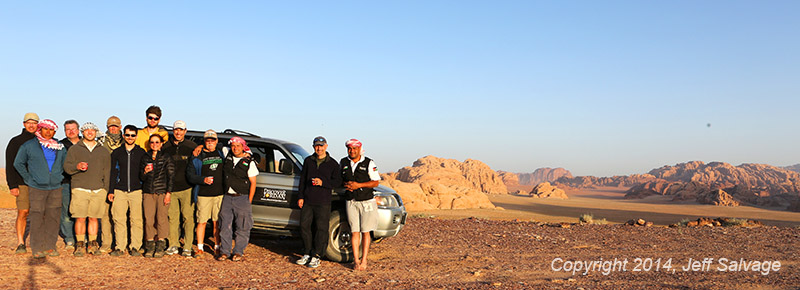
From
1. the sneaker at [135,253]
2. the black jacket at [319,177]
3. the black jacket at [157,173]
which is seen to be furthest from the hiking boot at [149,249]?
the black jacket at [319,177]

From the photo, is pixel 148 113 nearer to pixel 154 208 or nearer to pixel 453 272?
pixel 154 208

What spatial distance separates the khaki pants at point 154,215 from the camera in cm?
795

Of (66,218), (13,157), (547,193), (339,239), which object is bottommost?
(547,193)

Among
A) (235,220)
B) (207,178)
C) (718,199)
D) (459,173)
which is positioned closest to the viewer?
(207,178)

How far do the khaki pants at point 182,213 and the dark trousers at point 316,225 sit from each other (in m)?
1.82

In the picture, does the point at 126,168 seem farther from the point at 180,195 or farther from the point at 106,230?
the point at 106,230

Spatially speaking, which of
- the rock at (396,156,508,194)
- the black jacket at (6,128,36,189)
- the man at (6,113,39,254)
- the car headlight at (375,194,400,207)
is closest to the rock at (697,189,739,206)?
the rock at (396,156,508,194)

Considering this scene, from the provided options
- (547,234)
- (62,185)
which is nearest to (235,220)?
(62,185)

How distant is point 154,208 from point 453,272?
467 cm

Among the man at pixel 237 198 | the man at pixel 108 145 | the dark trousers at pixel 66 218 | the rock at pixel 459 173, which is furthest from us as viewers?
the rock at pixel 459 173

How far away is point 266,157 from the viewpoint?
8914mm

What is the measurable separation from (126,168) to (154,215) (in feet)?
2.72

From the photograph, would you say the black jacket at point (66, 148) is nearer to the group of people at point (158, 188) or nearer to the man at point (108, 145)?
the group of people at point (158, 188)

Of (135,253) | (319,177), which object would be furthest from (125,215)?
(319,177)
